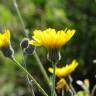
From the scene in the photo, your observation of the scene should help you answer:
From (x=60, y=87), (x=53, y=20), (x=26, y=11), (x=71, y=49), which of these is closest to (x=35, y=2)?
(x=26, y=11)

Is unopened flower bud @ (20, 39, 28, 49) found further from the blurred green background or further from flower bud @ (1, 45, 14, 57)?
the blurred green background

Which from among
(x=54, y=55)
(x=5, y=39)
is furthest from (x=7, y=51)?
(x=54, y=55)

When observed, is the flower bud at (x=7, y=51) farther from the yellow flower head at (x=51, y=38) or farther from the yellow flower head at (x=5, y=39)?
the yellow flower head at (x=51, y=38)

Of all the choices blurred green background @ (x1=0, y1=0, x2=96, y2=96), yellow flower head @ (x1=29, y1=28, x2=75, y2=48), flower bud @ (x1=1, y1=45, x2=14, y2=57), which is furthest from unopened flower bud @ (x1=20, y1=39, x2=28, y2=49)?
blurred green background @ (x1=0, y1=0, x2=96, y2=96)

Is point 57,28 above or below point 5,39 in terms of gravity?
below

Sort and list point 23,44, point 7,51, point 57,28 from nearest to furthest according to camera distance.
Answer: point 7,51 → point 23,44 → point 57,28

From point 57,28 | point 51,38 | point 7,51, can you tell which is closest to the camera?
point 51,38

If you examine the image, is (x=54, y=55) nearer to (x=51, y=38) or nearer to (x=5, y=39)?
(x=51, y=38)

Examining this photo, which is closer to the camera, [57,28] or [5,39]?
[5,39]

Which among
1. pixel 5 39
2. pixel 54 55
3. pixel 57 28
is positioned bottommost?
pixel 57 28
